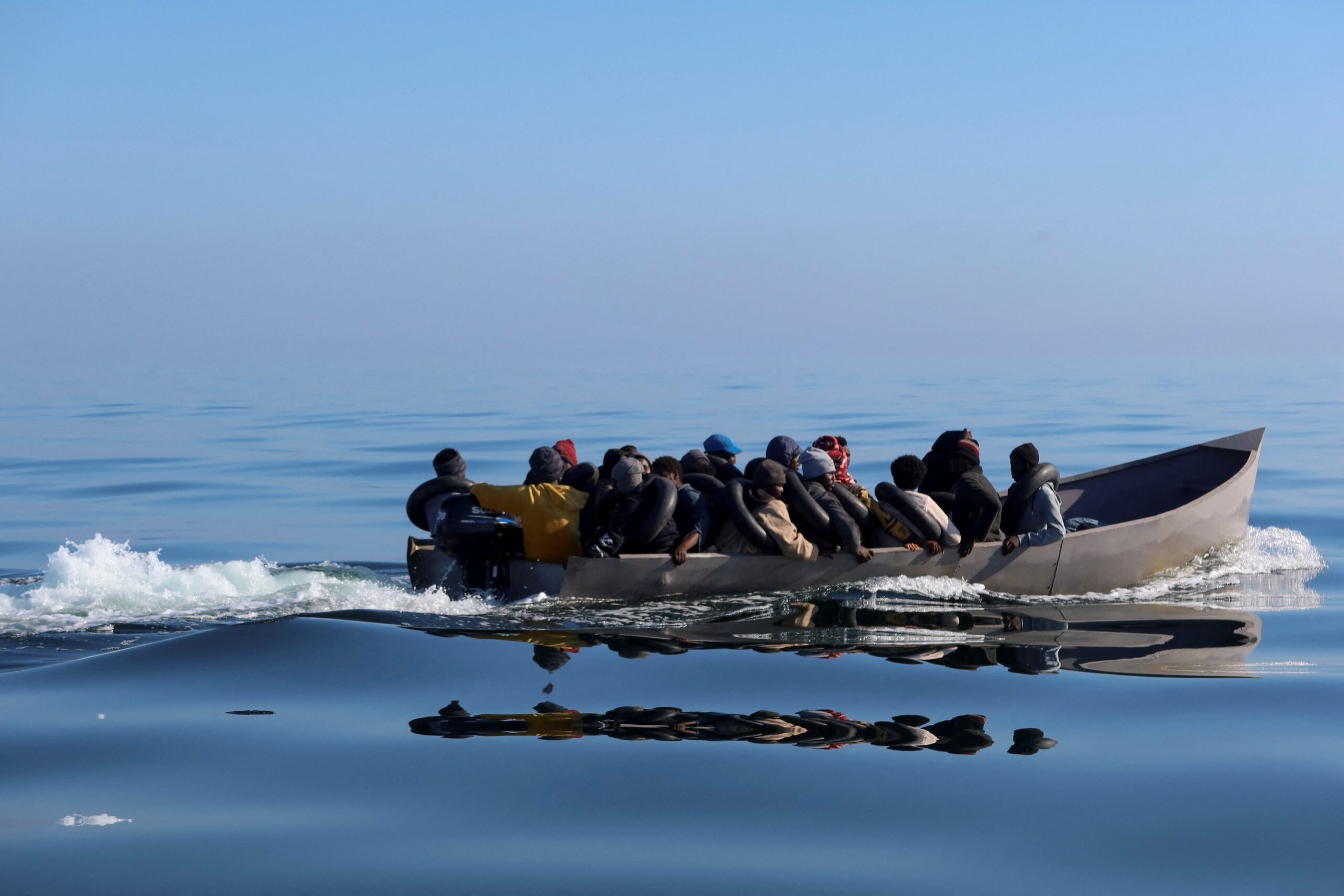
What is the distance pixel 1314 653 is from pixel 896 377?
63677 millimetres

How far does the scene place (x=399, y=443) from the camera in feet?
114

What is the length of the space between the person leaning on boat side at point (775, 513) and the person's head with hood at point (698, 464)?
111cm

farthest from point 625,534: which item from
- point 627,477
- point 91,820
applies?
point 91,820

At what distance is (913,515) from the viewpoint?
12.9m

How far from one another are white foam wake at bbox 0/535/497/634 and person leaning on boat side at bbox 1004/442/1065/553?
5.38 meters

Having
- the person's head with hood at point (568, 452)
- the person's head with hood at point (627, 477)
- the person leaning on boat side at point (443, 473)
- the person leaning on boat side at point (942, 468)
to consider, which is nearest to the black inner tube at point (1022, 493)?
the person leaning on boat side at point (942, 468)

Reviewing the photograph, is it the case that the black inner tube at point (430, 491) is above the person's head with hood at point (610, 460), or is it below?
below

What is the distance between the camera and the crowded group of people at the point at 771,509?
41.4 feet

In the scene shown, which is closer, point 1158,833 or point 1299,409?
point 1158,833

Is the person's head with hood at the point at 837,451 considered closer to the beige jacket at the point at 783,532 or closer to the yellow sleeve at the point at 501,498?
the beige jacket at the point at 783,532

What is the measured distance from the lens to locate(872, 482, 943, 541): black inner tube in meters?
12.9

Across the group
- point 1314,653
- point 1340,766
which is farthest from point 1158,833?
point 1314,653

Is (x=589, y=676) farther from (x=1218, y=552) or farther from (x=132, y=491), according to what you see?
(x=132, y=491)

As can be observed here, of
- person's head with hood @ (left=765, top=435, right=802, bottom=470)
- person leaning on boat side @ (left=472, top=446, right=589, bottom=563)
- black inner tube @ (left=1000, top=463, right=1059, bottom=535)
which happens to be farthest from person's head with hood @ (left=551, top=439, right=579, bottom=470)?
black inner tube @ (left=1000, top=463, right=1059, bottom=535)
